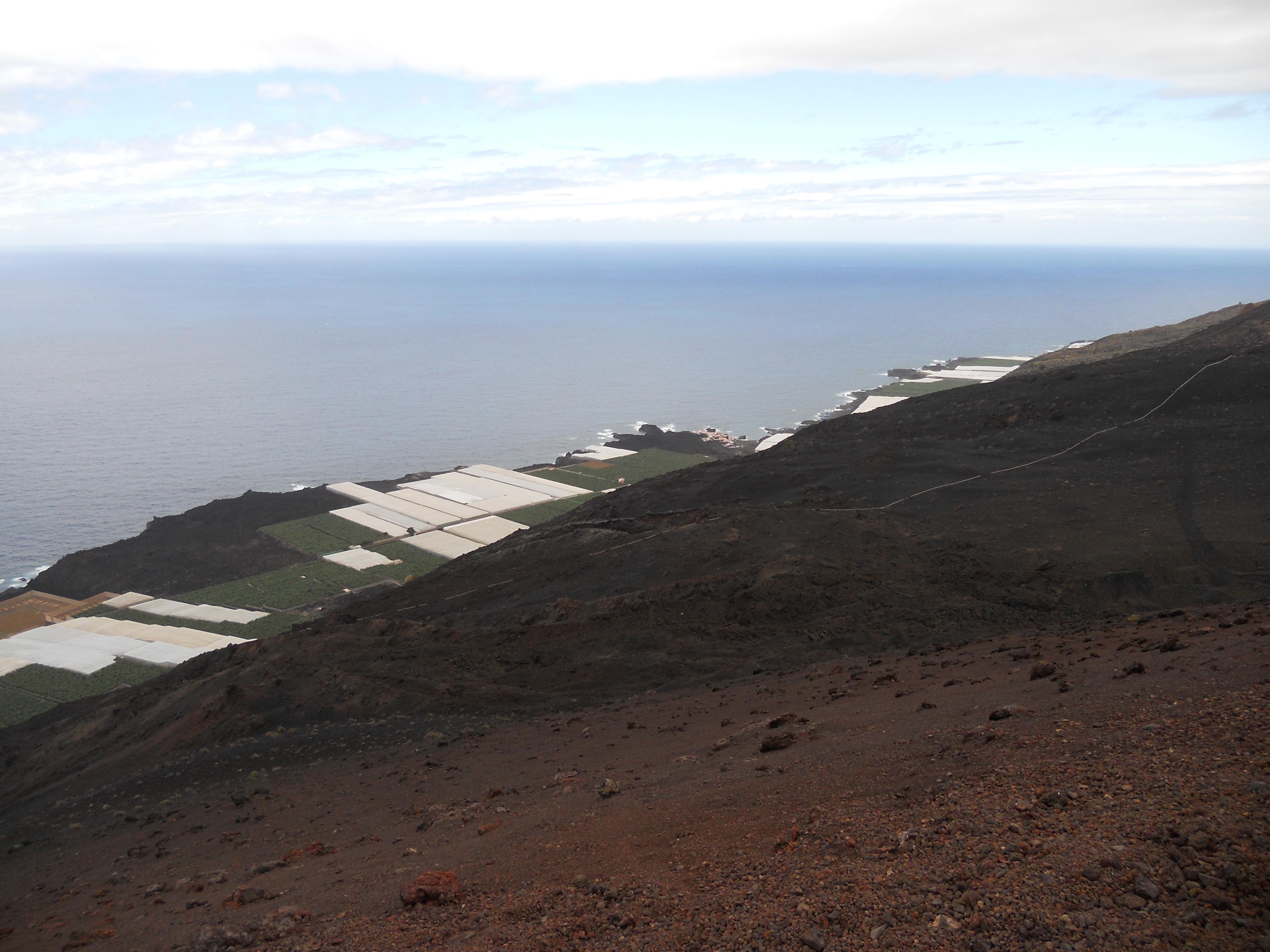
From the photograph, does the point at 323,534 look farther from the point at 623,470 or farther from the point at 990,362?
the point at 990,362

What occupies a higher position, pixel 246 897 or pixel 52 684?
pixel 246 897

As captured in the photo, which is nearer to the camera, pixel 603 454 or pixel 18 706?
pixel 18 706

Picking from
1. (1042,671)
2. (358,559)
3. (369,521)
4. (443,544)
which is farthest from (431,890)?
(369,521)

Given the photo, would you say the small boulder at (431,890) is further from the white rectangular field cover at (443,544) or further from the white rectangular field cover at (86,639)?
the white rectangular field cover at (443,544)

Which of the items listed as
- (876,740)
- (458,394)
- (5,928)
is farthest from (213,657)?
(458,394)

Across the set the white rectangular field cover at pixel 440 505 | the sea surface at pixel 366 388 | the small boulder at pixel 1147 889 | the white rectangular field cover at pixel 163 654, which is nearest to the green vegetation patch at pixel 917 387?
the sea surface at pixel 366 388

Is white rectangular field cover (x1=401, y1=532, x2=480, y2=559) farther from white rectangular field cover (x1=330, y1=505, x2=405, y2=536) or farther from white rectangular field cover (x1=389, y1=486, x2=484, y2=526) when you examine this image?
white rectangular field cover (x1=389, y1=486, x2=484, y2=526)

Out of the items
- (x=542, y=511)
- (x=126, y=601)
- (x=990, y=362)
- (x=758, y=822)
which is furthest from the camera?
(x=990, y=362)
